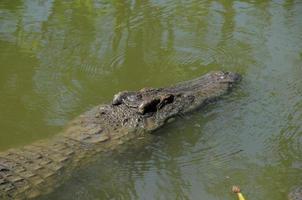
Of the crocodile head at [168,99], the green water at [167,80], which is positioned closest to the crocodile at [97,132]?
the crocodile head at [168,99]

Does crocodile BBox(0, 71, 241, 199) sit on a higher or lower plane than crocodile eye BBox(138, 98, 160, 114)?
lower

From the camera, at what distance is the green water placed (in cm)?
492

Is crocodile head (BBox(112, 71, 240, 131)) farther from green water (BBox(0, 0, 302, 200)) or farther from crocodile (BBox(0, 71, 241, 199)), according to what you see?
green water (BBox(0, 0, 302, 200))

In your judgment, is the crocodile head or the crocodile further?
the crocodile head

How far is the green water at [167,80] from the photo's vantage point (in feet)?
16.1

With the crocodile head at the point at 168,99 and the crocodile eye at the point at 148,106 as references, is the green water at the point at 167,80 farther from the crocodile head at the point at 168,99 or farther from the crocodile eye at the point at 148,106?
the crocodile eye at the point at 148,106

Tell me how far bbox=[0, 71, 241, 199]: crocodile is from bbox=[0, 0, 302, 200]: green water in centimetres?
13

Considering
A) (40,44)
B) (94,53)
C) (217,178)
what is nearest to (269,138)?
(217,178)

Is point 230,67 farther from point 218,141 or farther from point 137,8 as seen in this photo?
point 137,8

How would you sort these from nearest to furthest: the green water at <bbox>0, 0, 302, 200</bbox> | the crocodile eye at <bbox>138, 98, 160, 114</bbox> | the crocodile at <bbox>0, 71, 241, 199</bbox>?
the crocodile at <bbox>0, 71, 241, 199</bbox> < the green water at <bbox>0, 0, 302, 200</bbox> < the crocodile eye at <bbox>138, 98, 160, 114</bbox>

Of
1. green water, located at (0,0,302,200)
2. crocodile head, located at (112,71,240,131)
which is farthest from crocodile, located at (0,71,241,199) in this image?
green water, located at (0,0,302,200)

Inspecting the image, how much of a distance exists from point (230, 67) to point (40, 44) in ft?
9.30

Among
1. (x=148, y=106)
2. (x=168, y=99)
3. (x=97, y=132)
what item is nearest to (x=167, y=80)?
(x=168, y=99)

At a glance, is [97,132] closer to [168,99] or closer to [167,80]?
[168,99]
